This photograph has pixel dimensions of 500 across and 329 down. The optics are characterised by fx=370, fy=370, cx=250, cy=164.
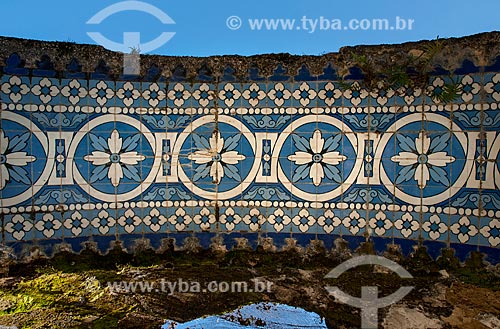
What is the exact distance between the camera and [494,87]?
131 inches

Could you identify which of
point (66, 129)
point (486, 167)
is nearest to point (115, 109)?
point (66, 129)

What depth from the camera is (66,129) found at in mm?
3826

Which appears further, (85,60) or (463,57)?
(85,60)

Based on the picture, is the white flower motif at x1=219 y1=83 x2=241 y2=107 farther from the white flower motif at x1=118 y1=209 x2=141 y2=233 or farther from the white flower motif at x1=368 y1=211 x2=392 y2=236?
the white flower motif at x1=368 y1=211 x2=392 y2=236

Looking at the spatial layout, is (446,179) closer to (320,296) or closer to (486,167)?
(486,167)

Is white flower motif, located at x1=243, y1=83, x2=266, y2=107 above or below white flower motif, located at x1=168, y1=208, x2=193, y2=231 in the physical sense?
above

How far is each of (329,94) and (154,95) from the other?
1851 millimetres

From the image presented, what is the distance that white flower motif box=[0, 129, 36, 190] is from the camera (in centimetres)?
368

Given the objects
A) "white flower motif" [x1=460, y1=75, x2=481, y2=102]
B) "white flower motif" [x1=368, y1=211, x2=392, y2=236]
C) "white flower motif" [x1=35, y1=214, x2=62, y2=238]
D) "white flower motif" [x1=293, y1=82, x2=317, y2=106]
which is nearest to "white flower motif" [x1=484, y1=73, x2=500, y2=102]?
"white flower motif" [x1=460, y1=75, x2=481, y2=102]

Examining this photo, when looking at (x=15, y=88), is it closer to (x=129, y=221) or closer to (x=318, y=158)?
(x=129, y=221)

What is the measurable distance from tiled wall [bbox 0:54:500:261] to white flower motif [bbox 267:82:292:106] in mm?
13

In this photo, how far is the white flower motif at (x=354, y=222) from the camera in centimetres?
375

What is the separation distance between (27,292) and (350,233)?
305 cm

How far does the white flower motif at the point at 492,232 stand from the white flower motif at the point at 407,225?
0.56 m
